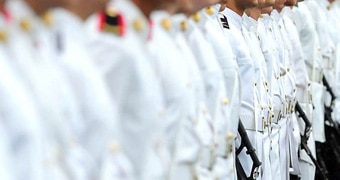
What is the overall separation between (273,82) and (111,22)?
104 inches

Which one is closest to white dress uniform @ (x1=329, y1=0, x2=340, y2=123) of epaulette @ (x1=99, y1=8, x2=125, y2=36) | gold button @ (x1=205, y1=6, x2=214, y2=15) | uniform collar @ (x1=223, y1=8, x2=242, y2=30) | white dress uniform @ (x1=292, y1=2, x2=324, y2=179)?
white dress uniform @ (x1=292, y1=2, x2=324, y2=179)

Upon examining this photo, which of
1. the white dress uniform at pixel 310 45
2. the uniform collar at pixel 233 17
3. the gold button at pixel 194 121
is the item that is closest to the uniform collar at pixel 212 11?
the uniform collar at pixel 233 17

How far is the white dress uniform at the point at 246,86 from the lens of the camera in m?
4.17

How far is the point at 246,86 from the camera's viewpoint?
4.27 metres

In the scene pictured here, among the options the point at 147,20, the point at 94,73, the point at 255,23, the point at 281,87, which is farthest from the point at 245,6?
the point at 94,73

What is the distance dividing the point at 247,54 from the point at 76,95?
2200 millimetres

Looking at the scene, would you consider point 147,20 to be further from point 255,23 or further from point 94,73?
point 255,23

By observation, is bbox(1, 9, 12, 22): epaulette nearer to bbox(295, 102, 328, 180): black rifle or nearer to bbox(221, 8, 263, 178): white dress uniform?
bbox(221, 8, 263, 178): white dress uniform

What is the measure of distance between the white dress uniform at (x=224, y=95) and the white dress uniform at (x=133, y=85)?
757 millimetres

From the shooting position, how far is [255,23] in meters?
4.79

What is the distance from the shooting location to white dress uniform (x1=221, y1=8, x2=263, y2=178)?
13.7 ft

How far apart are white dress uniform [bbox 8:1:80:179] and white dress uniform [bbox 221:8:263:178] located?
213 centimetres

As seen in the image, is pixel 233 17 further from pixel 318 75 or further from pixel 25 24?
pixel 25 24

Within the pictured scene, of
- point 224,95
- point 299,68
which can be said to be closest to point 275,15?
point 299,68
